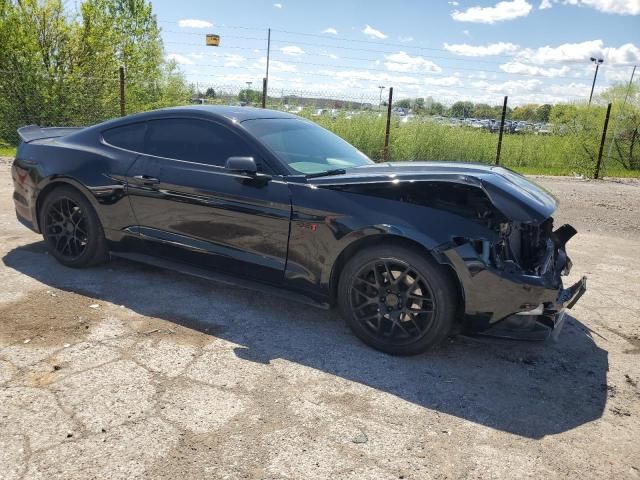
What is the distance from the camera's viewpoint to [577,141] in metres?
17.2

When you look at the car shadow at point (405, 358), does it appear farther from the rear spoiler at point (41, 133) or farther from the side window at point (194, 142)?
the rear spoiler at point (41, 133)

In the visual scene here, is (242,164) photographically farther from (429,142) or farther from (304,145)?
(429,142)

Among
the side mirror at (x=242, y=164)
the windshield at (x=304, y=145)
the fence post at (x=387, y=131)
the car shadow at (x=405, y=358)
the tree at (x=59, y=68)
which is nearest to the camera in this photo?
the car shadow at (x=405, y=358)

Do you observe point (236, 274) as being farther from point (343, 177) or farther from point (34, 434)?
point (34, 434)

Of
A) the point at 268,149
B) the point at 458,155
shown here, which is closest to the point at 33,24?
the point at 458,155

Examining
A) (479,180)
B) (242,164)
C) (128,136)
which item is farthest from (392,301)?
(128,136)

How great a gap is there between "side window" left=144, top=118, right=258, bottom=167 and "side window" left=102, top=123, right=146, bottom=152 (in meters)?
0.08

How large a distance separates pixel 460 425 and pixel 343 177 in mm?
1722

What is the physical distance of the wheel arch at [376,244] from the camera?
10.5ft

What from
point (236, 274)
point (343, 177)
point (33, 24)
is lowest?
point (236, 274)

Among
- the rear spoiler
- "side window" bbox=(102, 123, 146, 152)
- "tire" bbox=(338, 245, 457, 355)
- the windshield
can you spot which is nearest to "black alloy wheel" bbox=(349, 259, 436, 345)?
"tire" bbox=(338, 245, 457, 355)

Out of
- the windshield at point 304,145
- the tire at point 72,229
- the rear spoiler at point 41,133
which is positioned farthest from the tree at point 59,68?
the windshield at point 304,145

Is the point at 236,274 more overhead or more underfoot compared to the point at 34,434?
more overhead

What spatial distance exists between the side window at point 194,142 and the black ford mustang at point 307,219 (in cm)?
1
